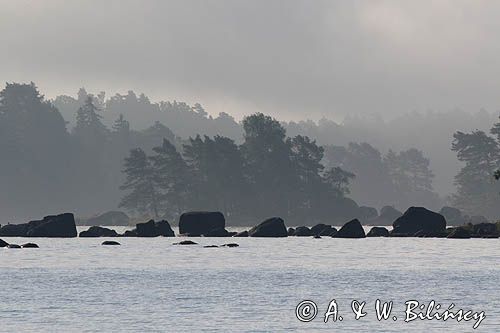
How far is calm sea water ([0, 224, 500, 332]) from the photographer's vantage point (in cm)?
4094

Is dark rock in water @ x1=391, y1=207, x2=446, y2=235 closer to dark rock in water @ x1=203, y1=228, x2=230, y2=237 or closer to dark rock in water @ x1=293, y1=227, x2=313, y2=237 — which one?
dark rock in water @ x1=293, y1=227, x2=313, y2=237

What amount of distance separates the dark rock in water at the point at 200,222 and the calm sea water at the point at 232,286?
2438cm

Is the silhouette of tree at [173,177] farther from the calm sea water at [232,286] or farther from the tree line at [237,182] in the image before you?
the calm sea water at [232,286]

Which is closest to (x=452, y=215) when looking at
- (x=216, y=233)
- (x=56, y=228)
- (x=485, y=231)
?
(x=485, y=231)

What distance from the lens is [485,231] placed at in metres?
121

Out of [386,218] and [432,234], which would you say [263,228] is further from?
[386,218]

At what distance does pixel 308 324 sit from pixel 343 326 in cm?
119

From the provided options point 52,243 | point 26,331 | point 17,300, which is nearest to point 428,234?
point 52,243

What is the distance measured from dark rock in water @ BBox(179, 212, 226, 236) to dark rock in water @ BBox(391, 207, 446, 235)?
18258 millimetres

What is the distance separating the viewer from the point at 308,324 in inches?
1587

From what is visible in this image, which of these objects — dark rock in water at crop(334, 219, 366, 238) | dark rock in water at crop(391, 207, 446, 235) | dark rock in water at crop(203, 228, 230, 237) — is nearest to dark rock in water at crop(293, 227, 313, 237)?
dark rock in water at crop(203, 228, 230, 237)

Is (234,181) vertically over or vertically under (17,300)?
over

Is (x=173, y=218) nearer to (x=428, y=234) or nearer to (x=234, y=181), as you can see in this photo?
(x=234, y=181)

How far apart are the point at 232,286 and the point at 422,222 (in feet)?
212
